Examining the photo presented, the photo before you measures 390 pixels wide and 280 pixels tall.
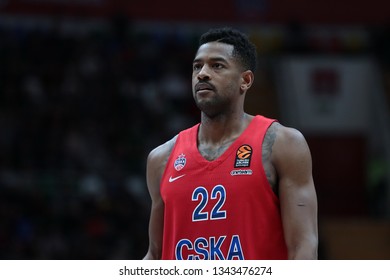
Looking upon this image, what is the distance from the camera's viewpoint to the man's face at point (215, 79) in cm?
448

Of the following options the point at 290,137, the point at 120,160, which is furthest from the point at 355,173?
the point at 290,137

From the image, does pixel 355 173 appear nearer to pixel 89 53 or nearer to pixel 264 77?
pixel 264 77

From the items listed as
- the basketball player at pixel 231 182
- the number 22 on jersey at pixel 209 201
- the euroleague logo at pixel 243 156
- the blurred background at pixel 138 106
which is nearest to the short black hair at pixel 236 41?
the basketball player at pixel 231 182

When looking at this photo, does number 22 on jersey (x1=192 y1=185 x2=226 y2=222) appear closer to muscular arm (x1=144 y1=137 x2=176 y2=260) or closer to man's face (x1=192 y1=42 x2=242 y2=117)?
muscular arm (x1=144 y1=137 x2=176 y2=260)

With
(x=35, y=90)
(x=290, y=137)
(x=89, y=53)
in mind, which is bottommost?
(x=290, y=137)

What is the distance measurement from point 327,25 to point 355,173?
3744mm

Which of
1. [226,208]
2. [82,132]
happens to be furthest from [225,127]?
[82,132]

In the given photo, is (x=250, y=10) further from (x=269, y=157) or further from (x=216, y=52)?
(x=269, y=157)

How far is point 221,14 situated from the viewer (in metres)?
12.9

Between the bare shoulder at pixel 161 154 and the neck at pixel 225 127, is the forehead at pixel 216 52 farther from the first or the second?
the bare shoulder at pixel 161 154

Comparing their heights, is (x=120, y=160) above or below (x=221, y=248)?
above

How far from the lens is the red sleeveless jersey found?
4.28 metres

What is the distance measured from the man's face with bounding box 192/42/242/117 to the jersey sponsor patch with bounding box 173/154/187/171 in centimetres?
27

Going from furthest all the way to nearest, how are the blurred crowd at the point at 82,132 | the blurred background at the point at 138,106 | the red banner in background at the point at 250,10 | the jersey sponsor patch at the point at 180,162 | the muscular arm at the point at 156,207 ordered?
the red banner in background at the point at 250,10 < the blurred background at the point at 138,106 < the blurred crowd at the point at 82,132 < the muscular arm at the point at 156,207 < the jersey sponsor patch at the point at 180,162
